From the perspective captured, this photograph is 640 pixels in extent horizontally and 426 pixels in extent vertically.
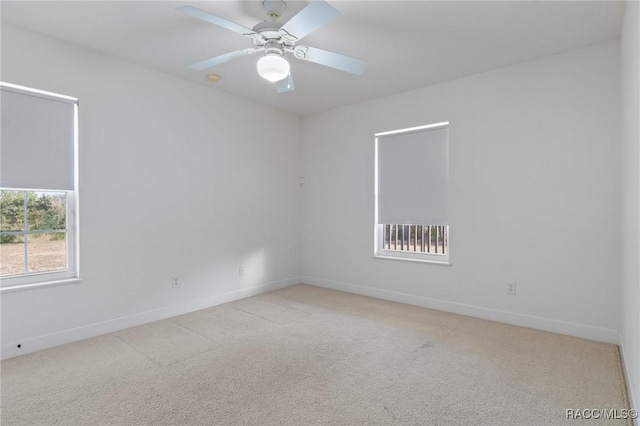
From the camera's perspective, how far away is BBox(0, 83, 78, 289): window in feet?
9.27

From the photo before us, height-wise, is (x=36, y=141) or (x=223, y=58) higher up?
(x=223, y=58)

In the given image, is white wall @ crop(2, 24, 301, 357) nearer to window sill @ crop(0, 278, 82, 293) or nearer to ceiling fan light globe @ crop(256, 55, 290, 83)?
window sill @ crop(0, 278, 82, 293)

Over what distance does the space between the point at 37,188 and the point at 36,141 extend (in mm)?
396

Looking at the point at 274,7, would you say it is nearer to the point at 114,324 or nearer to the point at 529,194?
the point at 529,194

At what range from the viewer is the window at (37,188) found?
282 cm

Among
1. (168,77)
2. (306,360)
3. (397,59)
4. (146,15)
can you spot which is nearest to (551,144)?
(397,59)

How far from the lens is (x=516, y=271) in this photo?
3533mm

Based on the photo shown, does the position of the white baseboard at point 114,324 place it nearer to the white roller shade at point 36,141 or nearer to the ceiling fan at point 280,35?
the white roller shade at point 36,141

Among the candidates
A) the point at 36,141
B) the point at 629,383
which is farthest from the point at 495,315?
the point at 36,141

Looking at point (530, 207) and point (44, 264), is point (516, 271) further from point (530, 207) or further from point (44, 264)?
point (44, 264)

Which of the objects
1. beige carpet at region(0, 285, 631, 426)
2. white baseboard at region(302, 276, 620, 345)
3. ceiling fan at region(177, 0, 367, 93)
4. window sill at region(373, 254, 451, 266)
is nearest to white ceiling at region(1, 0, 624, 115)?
ceiling fan at region(177, 0, 367, 93)

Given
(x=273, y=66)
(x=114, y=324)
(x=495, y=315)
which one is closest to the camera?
(x=273, y=66)

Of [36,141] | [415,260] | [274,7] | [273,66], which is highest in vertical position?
[274,7]

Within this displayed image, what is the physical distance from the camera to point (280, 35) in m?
2.46
